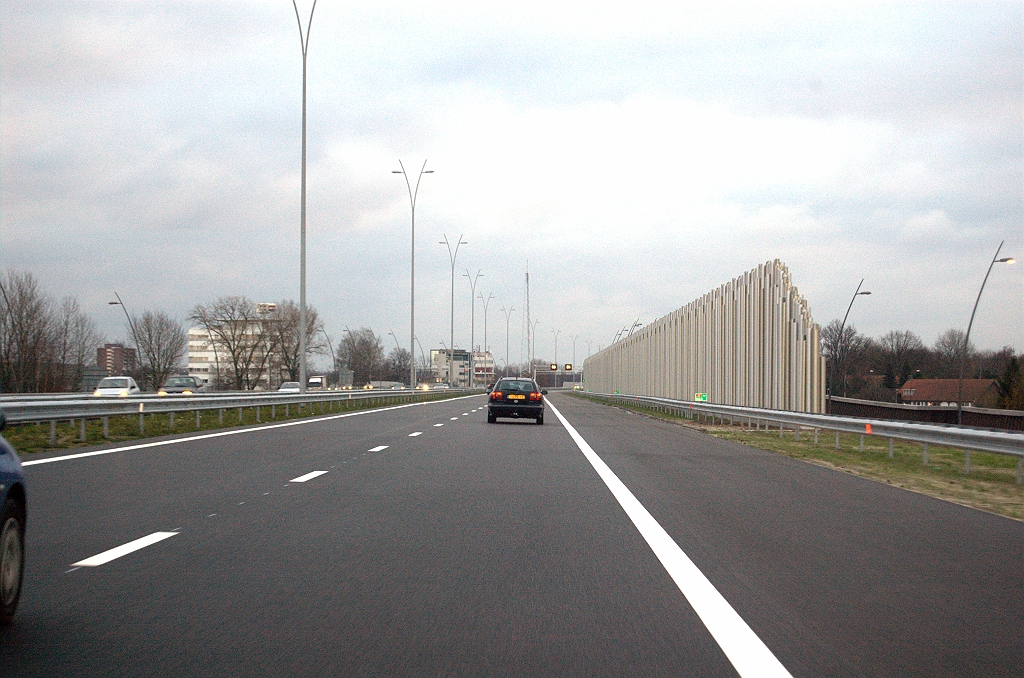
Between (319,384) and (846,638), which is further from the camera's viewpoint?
(319,384)

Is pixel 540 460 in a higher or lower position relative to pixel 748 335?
lower

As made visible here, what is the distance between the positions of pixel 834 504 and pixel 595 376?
115 meters

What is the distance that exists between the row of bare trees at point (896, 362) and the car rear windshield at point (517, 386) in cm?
6243

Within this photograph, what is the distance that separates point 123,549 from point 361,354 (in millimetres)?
152274

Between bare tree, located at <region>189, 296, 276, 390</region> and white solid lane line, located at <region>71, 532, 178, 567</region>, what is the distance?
356 feet

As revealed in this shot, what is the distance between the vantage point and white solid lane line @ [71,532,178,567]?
23.0 feet

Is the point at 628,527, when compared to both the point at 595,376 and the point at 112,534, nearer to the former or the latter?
the point at 112,534

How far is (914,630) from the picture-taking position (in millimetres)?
5543

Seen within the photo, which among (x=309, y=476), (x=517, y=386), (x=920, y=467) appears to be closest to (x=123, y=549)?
(x=309, y=476)

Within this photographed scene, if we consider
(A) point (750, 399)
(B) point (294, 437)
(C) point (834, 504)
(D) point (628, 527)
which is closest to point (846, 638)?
(D) point (628, 527)

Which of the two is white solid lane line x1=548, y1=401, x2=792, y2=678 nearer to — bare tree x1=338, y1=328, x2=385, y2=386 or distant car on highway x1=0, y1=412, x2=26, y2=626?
distant car on highway x1=0, y1=412, x2=26, y2=626

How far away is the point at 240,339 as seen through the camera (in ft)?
383

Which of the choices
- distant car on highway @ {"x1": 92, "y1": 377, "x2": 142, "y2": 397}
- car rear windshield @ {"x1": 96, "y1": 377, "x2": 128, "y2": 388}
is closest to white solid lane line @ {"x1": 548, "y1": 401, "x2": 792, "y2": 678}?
distant car on highway @ {"x1": 92, "y1": 377, "x2": 142, "y2": 397}

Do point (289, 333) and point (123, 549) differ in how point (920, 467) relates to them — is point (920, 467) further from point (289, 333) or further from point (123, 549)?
point (289, 333)
